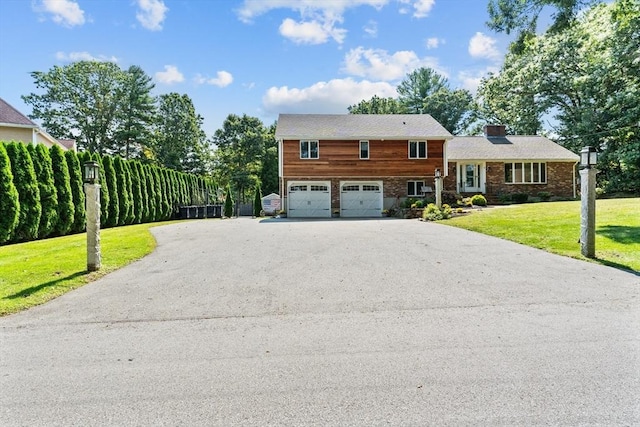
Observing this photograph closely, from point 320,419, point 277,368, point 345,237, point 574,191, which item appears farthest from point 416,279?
point 574,191

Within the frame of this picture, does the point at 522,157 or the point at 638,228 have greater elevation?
the point at 522,157

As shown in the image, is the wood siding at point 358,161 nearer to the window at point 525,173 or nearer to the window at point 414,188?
the window at point 414,188

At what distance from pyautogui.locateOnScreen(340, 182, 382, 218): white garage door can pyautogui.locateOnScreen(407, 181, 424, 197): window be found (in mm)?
1888

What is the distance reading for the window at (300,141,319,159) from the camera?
77.4 ft

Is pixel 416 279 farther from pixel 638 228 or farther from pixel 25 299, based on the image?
pixel 638 228

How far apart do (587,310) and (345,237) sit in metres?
7.48

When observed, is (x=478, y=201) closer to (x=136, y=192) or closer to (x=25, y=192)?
(x=136, y=192)

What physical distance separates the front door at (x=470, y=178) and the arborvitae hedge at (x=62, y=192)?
22.1 metres

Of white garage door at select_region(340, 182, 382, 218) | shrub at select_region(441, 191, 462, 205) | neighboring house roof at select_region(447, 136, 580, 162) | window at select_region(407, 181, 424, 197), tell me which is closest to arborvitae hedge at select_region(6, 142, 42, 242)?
white garage door at select_region(340, 182, 382, 218)

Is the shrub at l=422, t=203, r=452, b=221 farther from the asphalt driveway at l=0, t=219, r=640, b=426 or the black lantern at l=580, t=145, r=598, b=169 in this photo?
the asphalt driveway at l=0, t=219, r=640, b=426

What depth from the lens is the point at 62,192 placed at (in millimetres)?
13320

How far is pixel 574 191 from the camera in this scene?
25.8m

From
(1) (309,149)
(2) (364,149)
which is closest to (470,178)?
(2) (364,149)

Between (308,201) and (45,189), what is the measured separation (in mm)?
13962
